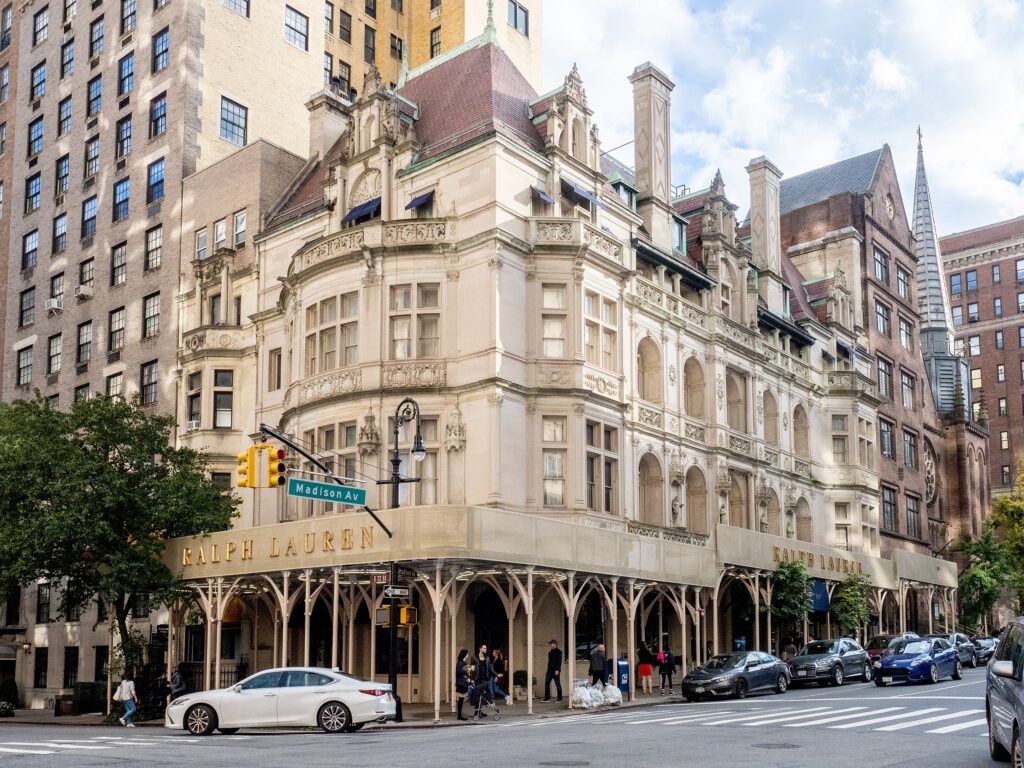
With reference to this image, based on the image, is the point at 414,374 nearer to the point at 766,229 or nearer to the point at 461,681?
the point at 461,681

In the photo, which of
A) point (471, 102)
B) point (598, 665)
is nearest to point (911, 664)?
point (598, 665)

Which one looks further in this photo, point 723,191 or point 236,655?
point 723,191

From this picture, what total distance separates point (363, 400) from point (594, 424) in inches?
301

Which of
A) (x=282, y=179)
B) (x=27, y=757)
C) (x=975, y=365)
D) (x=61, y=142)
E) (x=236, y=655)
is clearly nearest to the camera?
(x=27, y=757)

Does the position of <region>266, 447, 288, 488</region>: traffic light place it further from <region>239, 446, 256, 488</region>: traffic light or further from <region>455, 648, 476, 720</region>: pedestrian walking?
<region>455, 648, 476, 720</region>: pedestrian walking

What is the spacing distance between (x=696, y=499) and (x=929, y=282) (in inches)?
1931

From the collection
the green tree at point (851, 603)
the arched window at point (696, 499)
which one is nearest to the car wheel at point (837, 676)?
the arched window at point (696, 499)

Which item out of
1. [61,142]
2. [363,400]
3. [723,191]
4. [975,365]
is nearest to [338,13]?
[61,142]

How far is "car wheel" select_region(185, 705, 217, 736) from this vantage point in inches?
1058

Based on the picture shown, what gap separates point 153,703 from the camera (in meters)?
37.1

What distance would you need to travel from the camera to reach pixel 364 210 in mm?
42188

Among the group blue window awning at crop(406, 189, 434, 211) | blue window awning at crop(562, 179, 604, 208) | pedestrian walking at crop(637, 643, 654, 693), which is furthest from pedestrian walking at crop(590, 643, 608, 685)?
blue window awning at crop(562, 179, 604, 208)

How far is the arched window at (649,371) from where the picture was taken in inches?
1809

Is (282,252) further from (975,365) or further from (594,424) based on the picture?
(975,365)
